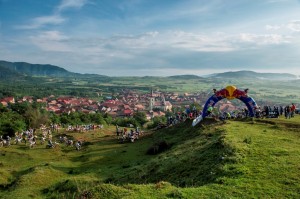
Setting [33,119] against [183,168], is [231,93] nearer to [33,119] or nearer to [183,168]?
[183,168]

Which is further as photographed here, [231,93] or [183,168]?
[231,93]

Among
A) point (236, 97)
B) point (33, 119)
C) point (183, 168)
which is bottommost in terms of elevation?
point (33, 119)

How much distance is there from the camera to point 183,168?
75.5ft

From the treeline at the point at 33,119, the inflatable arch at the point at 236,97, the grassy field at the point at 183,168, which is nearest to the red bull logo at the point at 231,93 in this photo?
the inflatable arch at the point at 236,97

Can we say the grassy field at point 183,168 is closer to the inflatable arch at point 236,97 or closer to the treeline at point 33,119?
the inflatable arch at point 236,97

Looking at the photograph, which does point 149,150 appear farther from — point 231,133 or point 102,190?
point 102,190

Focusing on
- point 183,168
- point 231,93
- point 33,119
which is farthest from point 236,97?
point 33,119

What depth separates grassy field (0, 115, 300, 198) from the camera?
653 inches

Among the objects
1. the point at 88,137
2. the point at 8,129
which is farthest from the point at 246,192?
the point at 8,129

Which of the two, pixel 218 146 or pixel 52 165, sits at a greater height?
pixel 218 146

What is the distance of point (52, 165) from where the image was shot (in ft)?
109

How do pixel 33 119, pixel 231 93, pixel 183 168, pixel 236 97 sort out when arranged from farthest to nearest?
pixel 33 119 → pixel 231 93 → pixel 236 97 → pixel 183 168

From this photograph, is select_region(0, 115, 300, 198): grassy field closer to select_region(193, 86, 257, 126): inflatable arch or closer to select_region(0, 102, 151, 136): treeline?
select_region(193, 86, 257, 126): inflatable arch

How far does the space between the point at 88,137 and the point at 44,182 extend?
90.8ft
